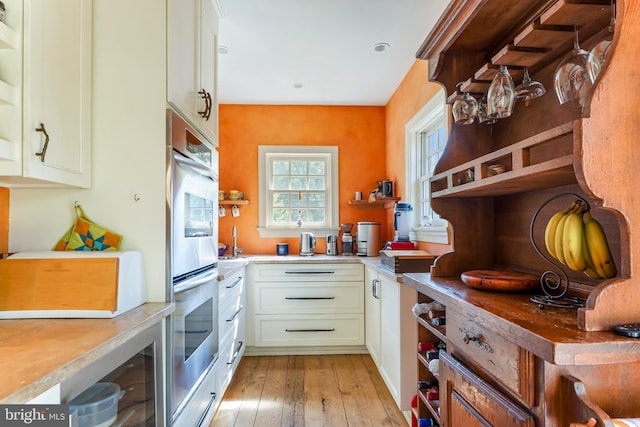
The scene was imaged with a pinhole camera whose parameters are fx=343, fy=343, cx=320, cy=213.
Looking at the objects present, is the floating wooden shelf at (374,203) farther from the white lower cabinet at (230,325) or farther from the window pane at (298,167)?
the white lower cabinet at (230,325)

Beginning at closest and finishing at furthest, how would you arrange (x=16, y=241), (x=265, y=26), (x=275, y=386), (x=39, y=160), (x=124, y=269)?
(x=39, y=160)
(x=124, y=269)
(x=16, y=241)
(x=265, y=26)
(x=275, y=386)

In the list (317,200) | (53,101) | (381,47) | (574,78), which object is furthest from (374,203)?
(53,101)

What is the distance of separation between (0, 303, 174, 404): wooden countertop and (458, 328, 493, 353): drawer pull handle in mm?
984

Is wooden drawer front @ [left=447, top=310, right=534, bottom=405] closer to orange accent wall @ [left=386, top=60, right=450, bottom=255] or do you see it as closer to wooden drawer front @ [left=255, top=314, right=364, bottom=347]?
orange accent wall @ [left=386, top=60, right=450, bottom=255]

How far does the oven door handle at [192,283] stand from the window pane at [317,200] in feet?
7.00

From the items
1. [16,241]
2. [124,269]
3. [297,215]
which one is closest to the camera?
[124,269]

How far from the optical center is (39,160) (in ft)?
3.59

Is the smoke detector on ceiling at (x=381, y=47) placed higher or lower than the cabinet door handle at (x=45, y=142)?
higher

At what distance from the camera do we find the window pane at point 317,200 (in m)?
3.97

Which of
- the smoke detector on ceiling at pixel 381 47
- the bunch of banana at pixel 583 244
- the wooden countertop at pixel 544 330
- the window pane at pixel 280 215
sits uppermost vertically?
the smoke detector on ceiling at pixel 381 47

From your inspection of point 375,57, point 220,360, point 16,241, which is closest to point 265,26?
point 375,57

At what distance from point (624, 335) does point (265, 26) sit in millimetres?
2479

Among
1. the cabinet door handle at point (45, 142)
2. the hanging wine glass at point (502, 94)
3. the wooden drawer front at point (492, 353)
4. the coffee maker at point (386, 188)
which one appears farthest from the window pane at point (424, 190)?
the cabinet door handle at point (45, 142)

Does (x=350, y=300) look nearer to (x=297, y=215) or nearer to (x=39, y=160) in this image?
(x=297, y=215)
